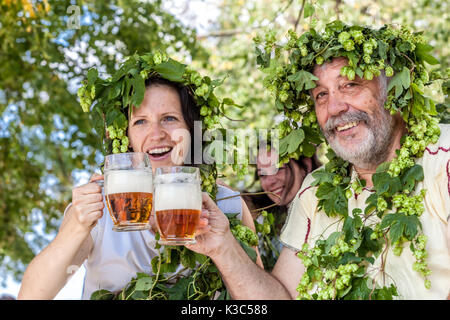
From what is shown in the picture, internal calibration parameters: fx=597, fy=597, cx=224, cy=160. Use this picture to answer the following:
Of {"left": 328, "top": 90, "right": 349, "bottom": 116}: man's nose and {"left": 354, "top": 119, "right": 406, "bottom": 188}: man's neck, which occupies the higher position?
{"left": 328, "top": 90, "right": 349, "bottom": 116}: man's nose

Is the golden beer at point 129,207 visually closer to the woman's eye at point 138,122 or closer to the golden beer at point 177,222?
the golden beer at point 177,222

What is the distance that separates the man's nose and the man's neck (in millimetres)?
355

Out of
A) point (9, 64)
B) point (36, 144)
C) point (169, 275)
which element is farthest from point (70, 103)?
point (169, 275)

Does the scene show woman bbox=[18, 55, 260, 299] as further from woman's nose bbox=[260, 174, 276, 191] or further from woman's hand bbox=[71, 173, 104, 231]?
woman's nose bbox=[260, 174, 276, 191]

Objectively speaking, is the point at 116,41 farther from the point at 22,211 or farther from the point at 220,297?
the point at 220,297

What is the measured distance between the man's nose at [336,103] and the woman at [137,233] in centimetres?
82

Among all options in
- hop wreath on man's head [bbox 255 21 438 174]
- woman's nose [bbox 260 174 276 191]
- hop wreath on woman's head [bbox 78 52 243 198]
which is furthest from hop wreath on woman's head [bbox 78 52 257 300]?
woman's nose [bbox 260 174 276 191]

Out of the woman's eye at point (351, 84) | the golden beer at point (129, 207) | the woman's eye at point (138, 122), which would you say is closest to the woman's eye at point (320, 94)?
the woman's eye at point (351, 84)

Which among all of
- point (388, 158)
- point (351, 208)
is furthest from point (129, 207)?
point (388, 158)

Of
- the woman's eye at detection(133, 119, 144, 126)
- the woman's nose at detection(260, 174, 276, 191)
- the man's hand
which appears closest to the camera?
the man's hand

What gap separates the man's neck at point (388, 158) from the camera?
11.4ft

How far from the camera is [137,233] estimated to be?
12.2ft

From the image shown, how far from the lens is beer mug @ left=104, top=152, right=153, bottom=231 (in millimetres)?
2600
